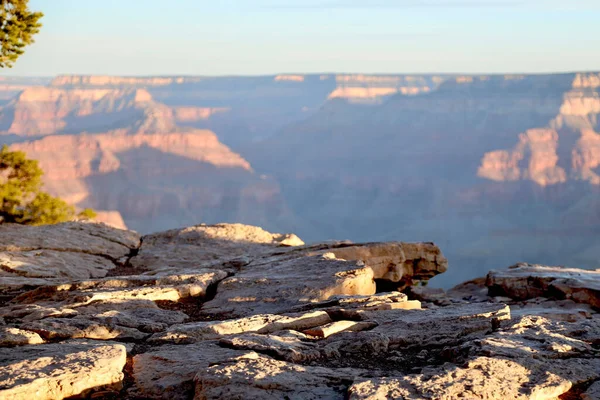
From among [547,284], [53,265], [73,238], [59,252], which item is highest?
[73,238]

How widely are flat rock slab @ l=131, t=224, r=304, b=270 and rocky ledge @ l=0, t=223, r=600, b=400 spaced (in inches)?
7.0

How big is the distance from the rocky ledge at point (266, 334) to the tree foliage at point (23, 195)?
818cm

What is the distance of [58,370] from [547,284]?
36.9ft

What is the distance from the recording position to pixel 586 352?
7168 mm

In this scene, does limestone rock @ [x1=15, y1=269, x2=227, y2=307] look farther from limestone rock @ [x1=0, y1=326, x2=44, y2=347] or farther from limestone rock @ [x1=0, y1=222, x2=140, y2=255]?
limestone rock @ [x1=0, y1=222, x2=140, y2=255]

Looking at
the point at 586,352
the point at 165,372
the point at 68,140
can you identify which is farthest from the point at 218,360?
the point at 68,140

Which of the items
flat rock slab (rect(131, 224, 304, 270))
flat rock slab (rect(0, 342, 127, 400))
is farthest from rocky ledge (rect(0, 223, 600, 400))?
flat rock slab (rect(131, 224, 304, 270))

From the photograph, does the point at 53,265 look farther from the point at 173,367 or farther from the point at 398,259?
the point at 173,367

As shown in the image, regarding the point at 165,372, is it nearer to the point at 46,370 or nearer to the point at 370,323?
the point at 46,370

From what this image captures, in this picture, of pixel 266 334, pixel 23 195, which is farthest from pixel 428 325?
pixel 23 195

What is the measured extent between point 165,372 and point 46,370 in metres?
1.05

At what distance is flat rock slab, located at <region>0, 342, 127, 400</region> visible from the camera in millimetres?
5637

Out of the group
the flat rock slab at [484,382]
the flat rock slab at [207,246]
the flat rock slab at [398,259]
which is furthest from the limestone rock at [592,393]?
the flat rock slab at [207,246]

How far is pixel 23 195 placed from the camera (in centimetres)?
2236
